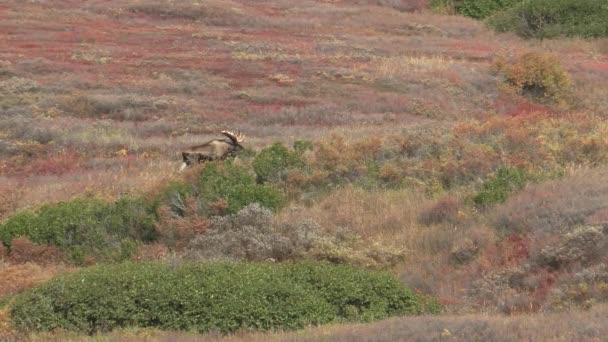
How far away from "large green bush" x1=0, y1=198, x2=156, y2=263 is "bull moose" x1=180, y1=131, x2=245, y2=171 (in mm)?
3244

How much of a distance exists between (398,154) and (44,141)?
9.71 meters

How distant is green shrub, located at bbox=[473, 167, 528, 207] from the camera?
39.5 feet

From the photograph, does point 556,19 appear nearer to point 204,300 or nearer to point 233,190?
point 233,190

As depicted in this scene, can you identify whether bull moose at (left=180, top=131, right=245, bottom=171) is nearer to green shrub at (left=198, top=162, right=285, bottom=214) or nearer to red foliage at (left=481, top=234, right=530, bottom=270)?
green shrub at (left=198, top=162, right=285, bottom=214)

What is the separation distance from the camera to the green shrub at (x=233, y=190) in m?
12.7

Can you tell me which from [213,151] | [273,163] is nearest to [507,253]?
[273,163]

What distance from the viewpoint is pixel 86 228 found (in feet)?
40.7

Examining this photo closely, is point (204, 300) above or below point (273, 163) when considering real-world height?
above

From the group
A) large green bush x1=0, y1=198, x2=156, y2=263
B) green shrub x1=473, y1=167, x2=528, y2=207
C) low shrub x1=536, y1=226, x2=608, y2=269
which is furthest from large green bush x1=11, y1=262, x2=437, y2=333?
green shrub x1=473, y1=167, x2=528, y2=207

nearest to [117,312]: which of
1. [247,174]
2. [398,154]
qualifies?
[247,174]

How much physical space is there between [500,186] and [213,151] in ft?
19.9

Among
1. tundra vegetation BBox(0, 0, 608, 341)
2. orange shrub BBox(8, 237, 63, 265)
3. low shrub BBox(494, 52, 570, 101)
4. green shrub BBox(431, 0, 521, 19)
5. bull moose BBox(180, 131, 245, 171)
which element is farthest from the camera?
green shrub BBox(431, 0, 521, 19)

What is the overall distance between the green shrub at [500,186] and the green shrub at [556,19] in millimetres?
32982

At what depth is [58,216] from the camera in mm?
12375
